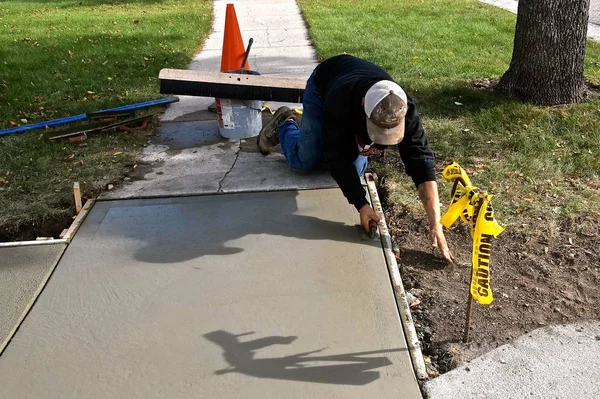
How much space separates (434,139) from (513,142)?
25.3 inches

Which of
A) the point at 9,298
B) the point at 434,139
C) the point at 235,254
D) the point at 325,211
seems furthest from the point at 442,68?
the point at 9,298

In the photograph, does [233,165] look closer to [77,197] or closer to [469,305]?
[77,197]

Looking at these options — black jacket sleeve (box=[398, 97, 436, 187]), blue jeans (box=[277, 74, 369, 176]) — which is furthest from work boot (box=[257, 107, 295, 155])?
black jacket sleeve (box=[398, 97, 436, 187])

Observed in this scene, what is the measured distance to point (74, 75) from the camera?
286 inches

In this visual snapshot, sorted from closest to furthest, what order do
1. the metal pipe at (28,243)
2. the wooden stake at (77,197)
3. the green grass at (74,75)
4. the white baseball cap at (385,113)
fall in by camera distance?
the white baseball cap at (385,113), the metal pipe at (28,243), the wooden stake at (77,197), the green grass at (74,75)

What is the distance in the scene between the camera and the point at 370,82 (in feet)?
9.88

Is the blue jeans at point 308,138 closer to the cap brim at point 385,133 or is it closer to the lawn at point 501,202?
the lawn at point 501,202

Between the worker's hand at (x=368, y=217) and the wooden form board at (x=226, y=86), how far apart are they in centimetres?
171

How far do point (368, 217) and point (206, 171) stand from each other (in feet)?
5.33

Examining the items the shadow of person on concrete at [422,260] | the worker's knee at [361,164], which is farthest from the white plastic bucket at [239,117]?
the shadow of person on concrete at [422,260]

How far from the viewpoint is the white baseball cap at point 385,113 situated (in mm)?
2672

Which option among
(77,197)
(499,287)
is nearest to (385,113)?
(499,287)

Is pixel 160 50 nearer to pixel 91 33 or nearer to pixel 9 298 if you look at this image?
pixel 91 33

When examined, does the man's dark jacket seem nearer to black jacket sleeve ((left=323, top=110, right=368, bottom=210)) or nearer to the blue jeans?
black jacket sleeve ((left=323, top=110, right=368, bottom=210))
